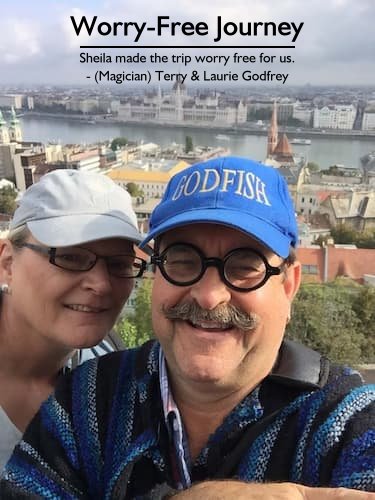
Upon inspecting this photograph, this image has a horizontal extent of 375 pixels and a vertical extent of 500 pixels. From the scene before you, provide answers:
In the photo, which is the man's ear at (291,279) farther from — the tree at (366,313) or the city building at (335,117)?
the city building at (335,117)

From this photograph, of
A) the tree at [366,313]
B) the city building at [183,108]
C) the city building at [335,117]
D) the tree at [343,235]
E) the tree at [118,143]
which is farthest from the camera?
the city building at [183,108]

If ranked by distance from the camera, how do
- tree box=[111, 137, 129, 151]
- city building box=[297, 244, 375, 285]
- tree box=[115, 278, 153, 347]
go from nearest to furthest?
tree box=[115, 278, 153, 347] < city building box=[297, 244, 375, 285] < tree box=[111, 137, 129, 151]

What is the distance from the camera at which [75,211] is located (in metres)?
0.58

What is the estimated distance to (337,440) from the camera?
0.40 meters

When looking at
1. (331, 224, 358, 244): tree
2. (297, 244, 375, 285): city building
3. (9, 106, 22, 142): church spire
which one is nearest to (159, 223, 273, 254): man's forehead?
(297, 244, 375, 285): city building

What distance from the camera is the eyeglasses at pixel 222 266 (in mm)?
441

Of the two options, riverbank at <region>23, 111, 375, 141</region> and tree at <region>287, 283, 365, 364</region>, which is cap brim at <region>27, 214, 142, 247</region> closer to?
tree at <region>287, 283, 365, 364</region>

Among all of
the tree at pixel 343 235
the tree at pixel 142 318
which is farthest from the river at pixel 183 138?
the tree at pixel 142 318

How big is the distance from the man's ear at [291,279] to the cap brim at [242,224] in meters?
0.02

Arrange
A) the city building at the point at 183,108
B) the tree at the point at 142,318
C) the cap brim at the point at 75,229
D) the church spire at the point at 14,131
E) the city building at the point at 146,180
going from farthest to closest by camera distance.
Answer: the city building at the point at 183,108, the church spire at the point at 14,131, the city building at the point at 146,180, the tree at the point at 142,318, the cap brim at the point at 75,229

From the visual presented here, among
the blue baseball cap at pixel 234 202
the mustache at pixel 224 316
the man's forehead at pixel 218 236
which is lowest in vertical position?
the mustache at pixel 224 316

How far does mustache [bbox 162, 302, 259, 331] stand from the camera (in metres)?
0.44

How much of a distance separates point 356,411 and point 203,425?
0.45ft

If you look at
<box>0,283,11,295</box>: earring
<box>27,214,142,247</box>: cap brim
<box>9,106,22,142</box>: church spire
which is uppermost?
<box>27,214,142,247</box>: cap brim
